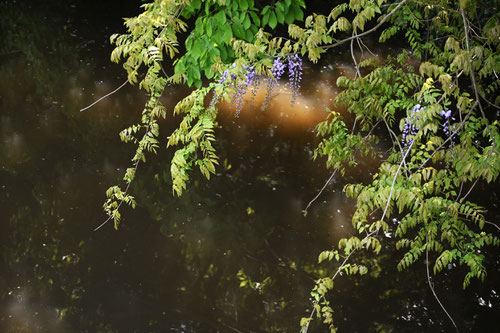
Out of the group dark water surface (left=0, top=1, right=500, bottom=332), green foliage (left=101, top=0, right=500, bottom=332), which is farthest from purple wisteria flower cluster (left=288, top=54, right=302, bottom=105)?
dark water surface (left=0, top=1, right=500, bottom=332)

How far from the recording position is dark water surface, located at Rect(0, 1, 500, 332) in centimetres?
388

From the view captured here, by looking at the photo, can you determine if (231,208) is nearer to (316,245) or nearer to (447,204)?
(316,245)

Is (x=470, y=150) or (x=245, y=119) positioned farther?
(x=245, y=119)

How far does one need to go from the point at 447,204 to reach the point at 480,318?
1686mm

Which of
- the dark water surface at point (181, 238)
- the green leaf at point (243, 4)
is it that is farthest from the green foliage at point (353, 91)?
the dark water surface at point (181, 238)

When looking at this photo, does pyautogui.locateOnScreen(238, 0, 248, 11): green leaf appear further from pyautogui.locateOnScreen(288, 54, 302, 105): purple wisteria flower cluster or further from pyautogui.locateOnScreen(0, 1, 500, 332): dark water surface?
pyautogui.locateOnScreen(0, 1, 500, 332): dark water surface

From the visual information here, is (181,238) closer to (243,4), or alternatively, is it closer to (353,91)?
(353,91)

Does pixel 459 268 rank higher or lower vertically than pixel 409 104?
lower

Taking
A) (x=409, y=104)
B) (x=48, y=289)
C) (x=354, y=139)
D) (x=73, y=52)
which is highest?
(x=409, y=104)

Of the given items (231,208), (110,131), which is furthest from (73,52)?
(231,208)

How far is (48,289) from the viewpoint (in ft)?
12.9

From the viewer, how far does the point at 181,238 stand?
4543mm

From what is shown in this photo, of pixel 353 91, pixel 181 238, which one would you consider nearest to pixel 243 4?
pixel 353 91

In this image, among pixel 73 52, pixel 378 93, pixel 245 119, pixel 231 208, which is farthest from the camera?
pixel 73 52
